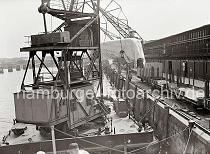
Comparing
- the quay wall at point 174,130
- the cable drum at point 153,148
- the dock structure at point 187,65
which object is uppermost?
the dock structure at point 187,65

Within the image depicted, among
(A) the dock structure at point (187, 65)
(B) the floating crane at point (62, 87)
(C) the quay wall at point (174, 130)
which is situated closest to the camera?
(C) the quay wall at point (174, 130)

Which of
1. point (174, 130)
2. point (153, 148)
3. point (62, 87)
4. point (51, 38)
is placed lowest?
point (153, 148)

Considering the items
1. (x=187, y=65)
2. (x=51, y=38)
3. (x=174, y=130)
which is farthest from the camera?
(x=187, y=65)

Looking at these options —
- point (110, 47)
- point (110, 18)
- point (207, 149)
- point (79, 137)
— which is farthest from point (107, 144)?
point (110, 18)

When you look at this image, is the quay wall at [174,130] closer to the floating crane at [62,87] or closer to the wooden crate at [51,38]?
the floating crane at [62,87]

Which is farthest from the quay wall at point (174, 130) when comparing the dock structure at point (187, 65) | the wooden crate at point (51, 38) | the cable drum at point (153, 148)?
the wooden crate at point (51, 38)

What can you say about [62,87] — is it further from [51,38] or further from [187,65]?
[187,65]

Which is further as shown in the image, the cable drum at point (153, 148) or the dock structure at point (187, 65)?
A: the dock structure at point (187, 65)

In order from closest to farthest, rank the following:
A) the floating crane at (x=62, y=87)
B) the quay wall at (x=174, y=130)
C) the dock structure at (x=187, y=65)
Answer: the quay wall at (x=174, y=130) < the floating crane at (x=62, y=87) < the dock structure at (x=187, y=65)

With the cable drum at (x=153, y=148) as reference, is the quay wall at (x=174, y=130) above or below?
above

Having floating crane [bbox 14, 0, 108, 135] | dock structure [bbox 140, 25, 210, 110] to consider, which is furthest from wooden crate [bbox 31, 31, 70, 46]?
dock structure [bbox 140, 25, 210, 110]

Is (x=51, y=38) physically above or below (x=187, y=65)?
above

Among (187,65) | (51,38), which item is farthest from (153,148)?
(187,65)

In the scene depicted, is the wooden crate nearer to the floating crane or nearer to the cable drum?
the floating crane
